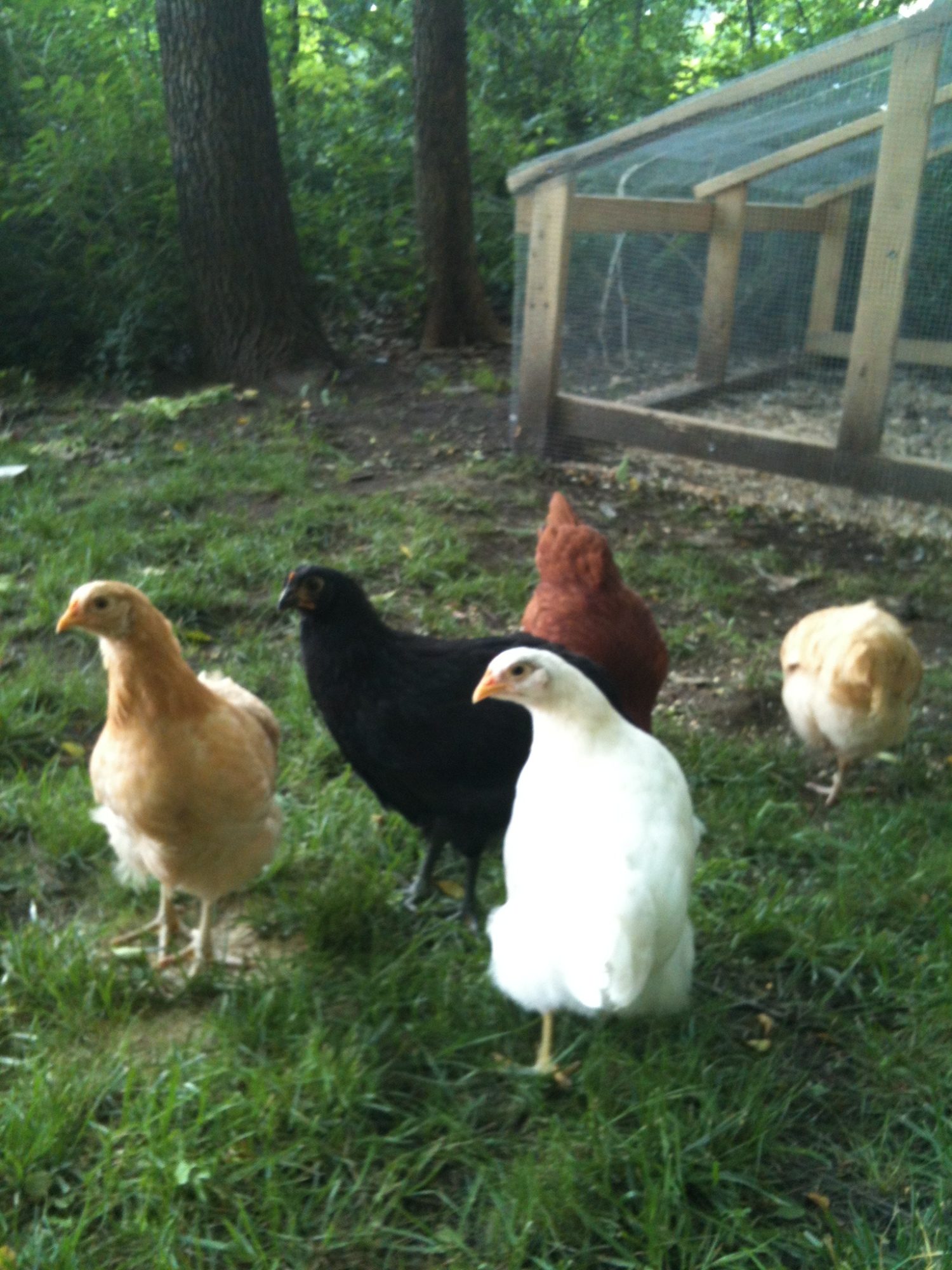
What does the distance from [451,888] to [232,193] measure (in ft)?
17.5

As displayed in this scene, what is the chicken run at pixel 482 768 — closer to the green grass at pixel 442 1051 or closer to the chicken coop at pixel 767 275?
the green grass at pixel 442 1051

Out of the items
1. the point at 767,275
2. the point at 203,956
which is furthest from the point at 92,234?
the point at 203,956

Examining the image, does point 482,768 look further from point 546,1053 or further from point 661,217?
point 661,217

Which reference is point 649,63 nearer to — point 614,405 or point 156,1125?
point 614,405

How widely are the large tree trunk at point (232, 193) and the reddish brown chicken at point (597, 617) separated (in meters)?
4.36

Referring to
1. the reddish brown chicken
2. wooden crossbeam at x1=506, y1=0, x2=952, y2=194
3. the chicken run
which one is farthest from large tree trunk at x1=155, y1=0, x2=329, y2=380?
the chicken run

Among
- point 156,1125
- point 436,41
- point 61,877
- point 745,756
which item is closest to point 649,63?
point 436,41

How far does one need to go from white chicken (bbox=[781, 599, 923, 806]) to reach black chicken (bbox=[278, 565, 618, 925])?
933 millimetres

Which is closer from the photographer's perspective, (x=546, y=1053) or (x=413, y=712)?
(x=546, y=1053)

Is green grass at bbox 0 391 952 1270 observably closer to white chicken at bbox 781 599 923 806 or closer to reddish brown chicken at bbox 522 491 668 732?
white chicken at bbox 781 599 923 806

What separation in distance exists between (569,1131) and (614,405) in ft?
13.8

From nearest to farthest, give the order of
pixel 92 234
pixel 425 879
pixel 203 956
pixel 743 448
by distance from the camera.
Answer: pixel 203 956 → pixel 425 879 → pixel 743 448 → pixel 92 234

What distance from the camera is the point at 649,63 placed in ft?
35.5

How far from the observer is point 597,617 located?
3.15 metres
